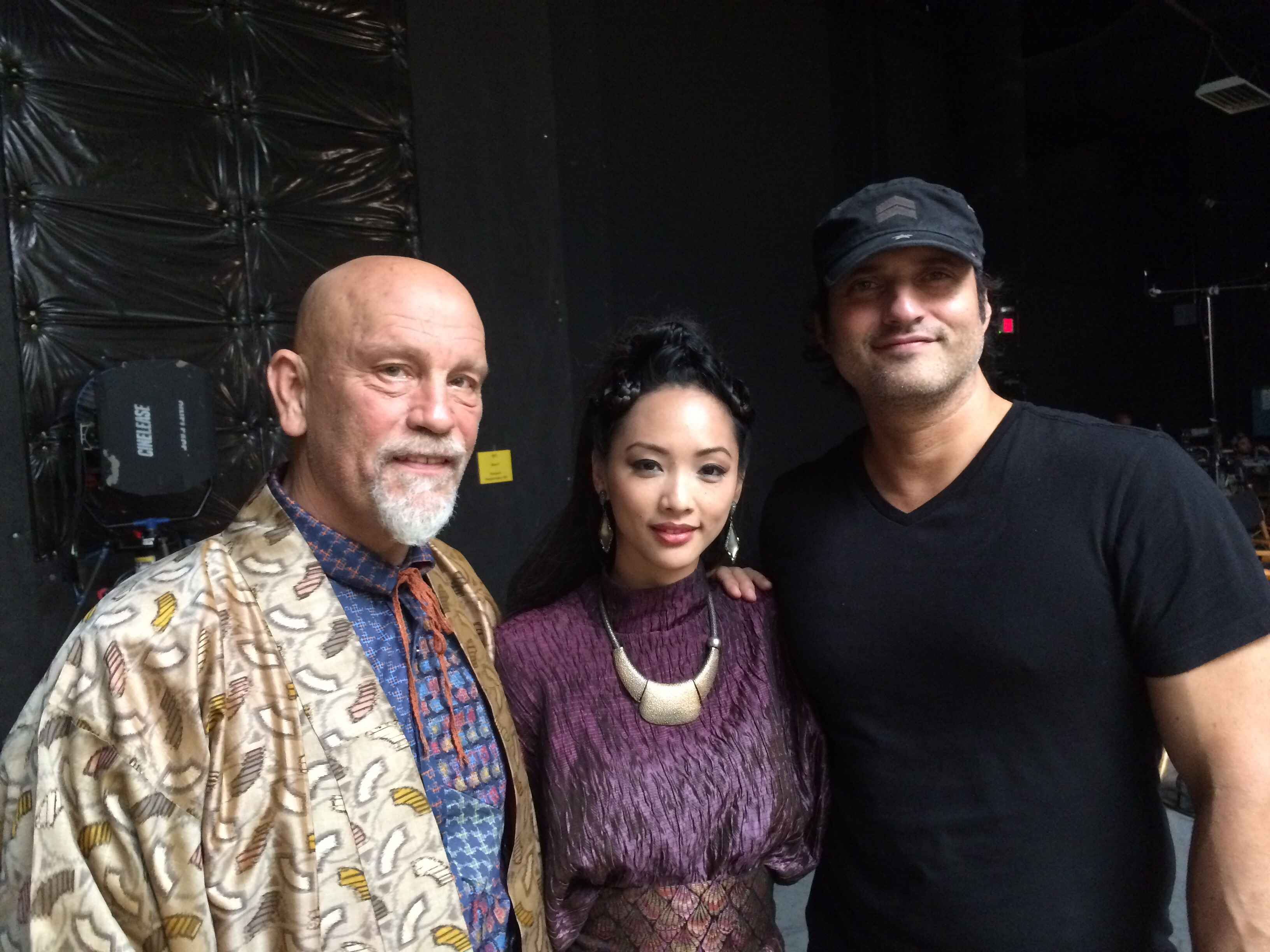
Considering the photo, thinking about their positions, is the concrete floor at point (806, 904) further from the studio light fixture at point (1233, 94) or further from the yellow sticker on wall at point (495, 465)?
the studio light fixture at point (1233, 94)

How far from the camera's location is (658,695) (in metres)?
1.35

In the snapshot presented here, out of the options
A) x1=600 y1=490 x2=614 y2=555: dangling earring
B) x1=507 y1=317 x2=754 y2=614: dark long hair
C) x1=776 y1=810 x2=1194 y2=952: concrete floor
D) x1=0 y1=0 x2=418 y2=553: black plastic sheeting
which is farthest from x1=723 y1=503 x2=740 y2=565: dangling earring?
x1=0 y1=0 x2=418 y2=553: black plastic sheeting

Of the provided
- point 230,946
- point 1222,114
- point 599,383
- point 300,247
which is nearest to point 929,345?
point 599,383

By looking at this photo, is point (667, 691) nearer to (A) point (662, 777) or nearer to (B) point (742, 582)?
(A) point (662, 777)

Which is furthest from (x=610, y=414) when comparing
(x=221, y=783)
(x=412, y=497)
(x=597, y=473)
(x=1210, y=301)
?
(x=1210, y=301)

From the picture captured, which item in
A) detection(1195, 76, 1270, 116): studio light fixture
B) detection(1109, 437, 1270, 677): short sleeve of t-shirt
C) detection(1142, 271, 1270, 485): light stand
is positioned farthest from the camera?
detection(1142, 271, 1270, 485): light stand

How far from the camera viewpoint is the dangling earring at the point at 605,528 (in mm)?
1522

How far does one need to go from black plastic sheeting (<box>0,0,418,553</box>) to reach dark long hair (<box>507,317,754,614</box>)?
1.40 meters

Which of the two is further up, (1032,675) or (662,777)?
(1032,675)

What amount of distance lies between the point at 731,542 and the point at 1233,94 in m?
5.85

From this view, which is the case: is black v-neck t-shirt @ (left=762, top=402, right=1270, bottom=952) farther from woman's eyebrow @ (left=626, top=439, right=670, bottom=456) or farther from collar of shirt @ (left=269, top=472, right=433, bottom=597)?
collar of shirt @ (left=269, top=472, right=433, bottom=597)

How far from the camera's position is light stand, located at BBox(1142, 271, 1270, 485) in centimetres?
701

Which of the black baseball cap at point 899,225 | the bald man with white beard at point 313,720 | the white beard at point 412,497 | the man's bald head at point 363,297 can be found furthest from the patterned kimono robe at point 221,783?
the black baseball cap at point 899,225

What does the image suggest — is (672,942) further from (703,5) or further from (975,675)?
(703,5)
